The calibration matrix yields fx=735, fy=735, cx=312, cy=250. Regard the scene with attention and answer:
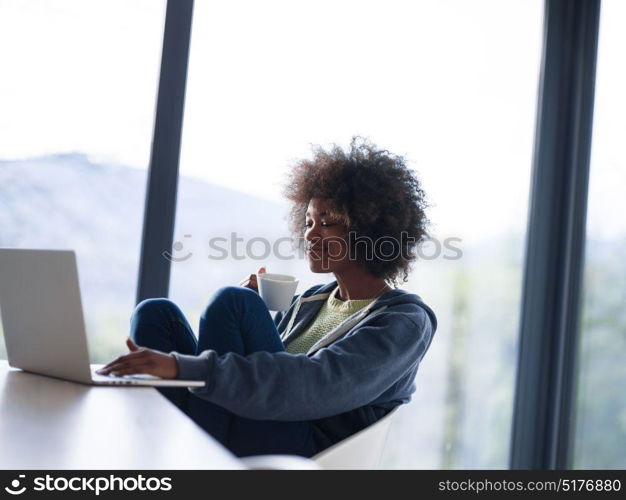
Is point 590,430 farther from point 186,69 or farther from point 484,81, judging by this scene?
point 186,69

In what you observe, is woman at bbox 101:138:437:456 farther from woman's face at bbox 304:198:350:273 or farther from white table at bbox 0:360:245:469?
white table at bbox 0:360:245:469

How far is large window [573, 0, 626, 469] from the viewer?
258 cm

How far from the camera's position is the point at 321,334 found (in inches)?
71.6

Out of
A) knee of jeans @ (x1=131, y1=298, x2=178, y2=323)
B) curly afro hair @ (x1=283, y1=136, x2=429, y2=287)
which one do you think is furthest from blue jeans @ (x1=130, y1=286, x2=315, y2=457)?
curly afro hair @ (x1=283, y1=136, x2=429, y2=287)

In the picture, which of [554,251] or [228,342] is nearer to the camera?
[228,342]

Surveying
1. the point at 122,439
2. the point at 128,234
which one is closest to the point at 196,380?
the point at 122,439

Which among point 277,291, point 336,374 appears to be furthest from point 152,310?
point 336,374

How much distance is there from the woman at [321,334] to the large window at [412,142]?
38 cm

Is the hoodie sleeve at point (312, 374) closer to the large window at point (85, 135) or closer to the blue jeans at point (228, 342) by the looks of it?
the blue jeans at point (228, 342)

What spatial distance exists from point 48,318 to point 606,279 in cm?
205

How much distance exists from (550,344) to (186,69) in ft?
5.60

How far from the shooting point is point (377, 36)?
265 centimetres

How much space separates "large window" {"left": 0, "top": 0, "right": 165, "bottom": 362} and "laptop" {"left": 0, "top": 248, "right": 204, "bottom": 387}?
92 cm

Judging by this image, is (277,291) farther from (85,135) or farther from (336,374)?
(85,135)
